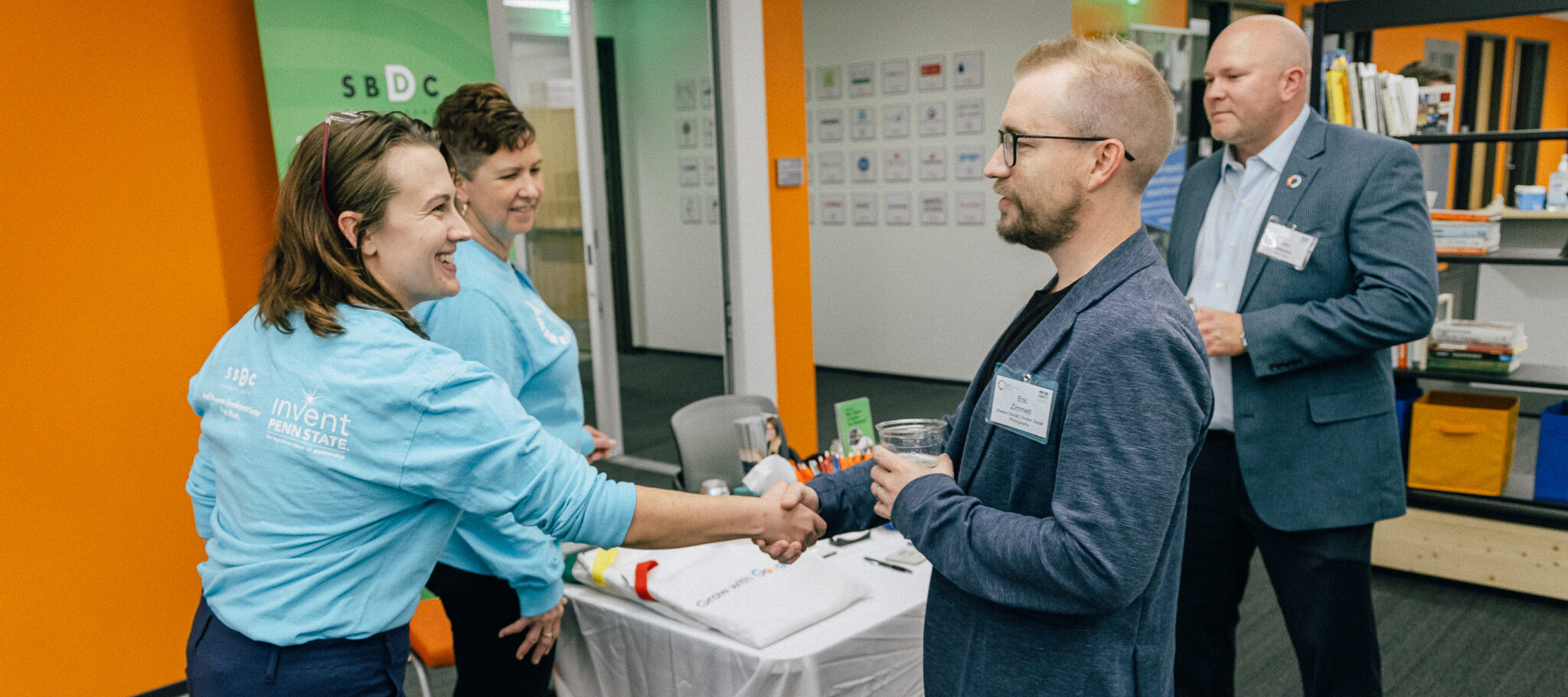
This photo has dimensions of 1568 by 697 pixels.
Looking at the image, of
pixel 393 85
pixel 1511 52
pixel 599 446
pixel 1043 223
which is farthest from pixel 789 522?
pixel 1511 52

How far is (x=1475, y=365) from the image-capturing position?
142 inches

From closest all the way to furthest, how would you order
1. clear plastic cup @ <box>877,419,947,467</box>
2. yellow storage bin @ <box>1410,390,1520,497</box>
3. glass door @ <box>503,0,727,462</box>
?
clear plastic cup @ <box>877,419,947,467</box> → yellow storage bin @ <box>1410,390,1520,497</box> → glass door @ <box>503,0,727,462</box>

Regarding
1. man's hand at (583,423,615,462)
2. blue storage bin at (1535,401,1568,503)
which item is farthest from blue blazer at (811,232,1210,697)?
blue storage bin at (1535,401,1568,503)

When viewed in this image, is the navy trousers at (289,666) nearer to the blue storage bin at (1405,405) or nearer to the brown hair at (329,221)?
the brown hair at (329,221)

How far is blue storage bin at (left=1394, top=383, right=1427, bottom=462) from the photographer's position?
3631 mm

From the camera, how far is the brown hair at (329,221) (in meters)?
1.30

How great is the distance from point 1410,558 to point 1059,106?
332 centimetres

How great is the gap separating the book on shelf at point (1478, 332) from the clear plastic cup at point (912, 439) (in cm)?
294

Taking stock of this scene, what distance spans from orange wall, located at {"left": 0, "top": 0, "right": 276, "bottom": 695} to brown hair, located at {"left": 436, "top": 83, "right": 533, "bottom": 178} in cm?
138

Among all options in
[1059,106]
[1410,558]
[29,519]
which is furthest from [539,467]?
[1410,558]

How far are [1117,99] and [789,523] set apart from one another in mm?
803

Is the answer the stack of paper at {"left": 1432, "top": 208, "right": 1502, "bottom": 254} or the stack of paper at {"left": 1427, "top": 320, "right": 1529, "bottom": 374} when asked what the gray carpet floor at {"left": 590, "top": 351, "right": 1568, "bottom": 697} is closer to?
the stack of paper at {"left": 1427, "top": 320, "right": 1529, "bottom": 374}

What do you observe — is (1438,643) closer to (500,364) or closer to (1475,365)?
(1475,365)

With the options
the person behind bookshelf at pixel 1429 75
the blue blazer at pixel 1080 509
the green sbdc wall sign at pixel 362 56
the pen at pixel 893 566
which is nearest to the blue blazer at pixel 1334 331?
the pen at pixel 893 566
